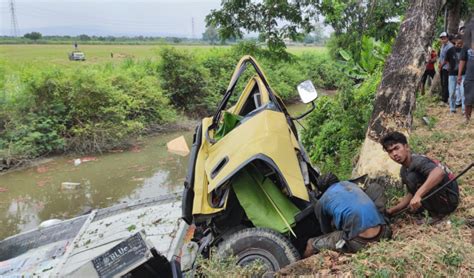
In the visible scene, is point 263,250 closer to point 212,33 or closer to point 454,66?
point 454,66

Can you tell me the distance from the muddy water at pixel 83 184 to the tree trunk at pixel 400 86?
290 inches

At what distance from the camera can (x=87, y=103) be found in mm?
15992

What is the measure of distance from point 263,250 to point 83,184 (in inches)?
401

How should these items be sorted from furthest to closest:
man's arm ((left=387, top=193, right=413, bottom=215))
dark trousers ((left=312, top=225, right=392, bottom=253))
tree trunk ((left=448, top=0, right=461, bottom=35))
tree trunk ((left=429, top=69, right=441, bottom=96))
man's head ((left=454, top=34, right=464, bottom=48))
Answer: tree trunk ((left=429, top=69, right=441, bottom=96)), tree trunk ((left=448, top=0, right=461, bottom=35)), man's head ((left=454, top=34, right=464, bottom=48)), man's arm ((left=387, top=193, right=413, bottom=215)), dark trousers ((left=312, top=225, right=392, bottom=253))

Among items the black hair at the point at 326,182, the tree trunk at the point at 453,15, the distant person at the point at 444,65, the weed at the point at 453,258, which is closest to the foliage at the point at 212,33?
the distant person at the point at 444,65

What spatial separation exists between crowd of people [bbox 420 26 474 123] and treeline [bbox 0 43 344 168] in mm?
4175

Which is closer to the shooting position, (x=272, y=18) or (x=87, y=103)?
(x=272, y=18)

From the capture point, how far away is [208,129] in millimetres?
4523

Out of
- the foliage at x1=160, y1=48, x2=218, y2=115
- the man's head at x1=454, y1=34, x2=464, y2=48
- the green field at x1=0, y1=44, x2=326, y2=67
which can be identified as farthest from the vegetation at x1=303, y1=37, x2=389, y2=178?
the green field at x1=0, y1=44, x2=326, y2=67

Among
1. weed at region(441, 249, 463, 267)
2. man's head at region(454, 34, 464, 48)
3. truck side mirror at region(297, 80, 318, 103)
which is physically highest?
man's head at region(454, 34, 464, 48)

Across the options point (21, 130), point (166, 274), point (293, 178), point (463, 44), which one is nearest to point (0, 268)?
point (166, 274)

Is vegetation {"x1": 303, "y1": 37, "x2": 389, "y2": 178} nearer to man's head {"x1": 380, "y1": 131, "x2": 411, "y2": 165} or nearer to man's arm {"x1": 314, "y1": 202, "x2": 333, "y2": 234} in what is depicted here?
man's head {"x1": 380, "y1": 131, "x2": 411, "y2": 165}

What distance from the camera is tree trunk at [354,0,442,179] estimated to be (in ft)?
15.6

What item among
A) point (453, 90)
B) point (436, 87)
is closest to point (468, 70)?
point (453, 90)
